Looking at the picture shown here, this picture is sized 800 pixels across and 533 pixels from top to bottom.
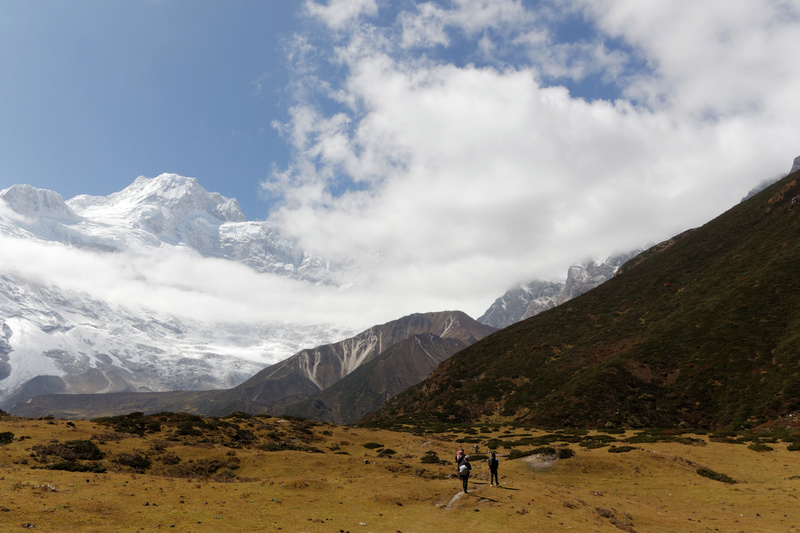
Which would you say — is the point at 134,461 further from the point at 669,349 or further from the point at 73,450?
the point at 669,349

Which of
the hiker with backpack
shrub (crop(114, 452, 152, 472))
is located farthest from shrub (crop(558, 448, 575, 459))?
shrub (crop(114, 452, 152, 472))

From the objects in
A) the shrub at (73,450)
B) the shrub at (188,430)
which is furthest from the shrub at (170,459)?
the shrub at (188,430)

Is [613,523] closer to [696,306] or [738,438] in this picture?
[738,438]

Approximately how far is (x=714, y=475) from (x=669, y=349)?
2268 inches

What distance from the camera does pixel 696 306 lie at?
307 ft

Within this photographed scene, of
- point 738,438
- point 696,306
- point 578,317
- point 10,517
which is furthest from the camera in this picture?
point 578,317

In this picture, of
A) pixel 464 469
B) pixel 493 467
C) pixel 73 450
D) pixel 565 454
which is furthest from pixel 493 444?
pixel 73 450

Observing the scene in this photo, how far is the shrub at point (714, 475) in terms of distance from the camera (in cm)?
3397

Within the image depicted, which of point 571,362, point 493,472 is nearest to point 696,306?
point 571,362

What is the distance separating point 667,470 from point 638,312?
78690mm

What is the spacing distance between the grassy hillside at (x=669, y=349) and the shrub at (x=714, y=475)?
3418cm

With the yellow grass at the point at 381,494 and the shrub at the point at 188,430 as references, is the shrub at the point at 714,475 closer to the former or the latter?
the yellow grass at the point at 381,494

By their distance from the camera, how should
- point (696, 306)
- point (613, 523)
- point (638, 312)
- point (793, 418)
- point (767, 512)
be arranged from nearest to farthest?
point (613, 523), point (767, 512), point (793, 418), point (696, 306), point (638, 312)

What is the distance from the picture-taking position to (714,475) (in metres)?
34.7
